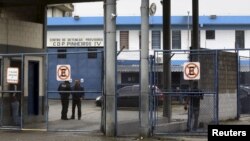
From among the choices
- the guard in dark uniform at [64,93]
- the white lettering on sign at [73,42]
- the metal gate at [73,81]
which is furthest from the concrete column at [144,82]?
the white lettering on sign at [73,42]

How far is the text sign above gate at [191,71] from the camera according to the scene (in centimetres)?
1645

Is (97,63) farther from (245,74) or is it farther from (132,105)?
(245,74)

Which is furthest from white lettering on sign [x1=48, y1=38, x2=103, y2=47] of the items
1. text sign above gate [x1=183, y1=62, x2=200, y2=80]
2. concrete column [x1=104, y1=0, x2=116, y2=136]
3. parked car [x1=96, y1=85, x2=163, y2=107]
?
text sign above gate [x1=183, y1=62, x2=200, y2=80]

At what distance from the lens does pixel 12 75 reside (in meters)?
19.3

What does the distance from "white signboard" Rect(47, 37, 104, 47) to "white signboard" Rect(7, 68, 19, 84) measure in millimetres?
27196

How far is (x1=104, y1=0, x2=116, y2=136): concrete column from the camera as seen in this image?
56.5 ft

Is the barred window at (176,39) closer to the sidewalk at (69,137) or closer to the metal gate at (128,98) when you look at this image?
the metal gate at (128,98)

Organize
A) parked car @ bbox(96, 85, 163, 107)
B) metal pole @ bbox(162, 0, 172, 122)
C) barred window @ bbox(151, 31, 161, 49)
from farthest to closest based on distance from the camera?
barred window @ bbox(151, 31, 161, 49)
parked car @ bbox(96, 85, 163, 107)
metal pole @ bbox(162, 0, 172, 122)

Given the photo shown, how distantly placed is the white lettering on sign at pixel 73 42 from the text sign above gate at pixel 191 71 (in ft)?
99.0

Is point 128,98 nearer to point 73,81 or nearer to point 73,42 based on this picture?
point 73,81

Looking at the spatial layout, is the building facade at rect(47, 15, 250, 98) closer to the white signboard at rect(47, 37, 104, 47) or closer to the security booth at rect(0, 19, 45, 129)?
the white signboard at rect(47, 37, 104, 47)

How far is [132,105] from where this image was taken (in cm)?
2391

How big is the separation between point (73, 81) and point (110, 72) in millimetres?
1773

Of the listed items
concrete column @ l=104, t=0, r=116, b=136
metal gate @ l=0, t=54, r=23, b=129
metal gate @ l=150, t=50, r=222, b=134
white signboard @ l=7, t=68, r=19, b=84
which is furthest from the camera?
metal gate @ l=0, t=54, r=23, b=129
